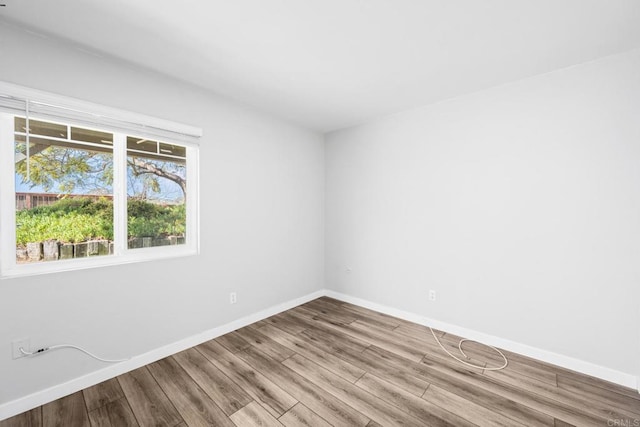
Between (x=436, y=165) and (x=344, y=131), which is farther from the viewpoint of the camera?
(x=344, y=131)

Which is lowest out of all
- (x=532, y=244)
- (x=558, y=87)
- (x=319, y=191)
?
(x=532, y=244)

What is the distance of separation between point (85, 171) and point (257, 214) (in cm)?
156

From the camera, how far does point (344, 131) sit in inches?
147

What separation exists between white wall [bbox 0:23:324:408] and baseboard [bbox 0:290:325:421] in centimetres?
4

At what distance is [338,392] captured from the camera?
1.89 meters

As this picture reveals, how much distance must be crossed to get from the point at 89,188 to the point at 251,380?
197 cm

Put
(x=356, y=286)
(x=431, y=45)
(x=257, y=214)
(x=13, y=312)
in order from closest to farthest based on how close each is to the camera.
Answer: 1. (x=13, y=312)
2. (x=431, y=45)
3. (x=257, y=214)
4. (x=356, y=286)

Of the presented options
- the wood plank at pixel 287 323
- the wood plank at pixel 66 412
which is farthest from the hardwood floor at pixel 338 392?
the wood plank at pixel 287 323

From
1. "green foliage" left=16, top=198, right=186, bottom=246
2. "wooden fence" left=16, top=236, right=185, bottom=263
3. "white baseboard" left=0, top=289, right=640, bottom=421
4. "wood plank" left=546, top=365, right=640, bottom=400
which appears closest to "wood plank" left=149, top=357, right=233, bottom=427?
"white baseboard" left=0, top=289, right=640, bottom=421

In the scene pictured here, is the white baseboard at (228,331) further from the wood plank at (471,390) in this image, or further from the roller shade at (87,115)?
the roller shade at (87,115)

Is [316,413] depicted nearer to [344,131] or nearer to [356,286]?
[356,286]

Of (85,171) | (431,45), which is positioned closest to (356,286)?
(431,45)

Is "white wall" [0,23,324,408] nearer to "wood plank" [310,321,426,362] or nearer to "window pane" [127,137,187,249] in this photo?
"window pane" [127,137,187,249]

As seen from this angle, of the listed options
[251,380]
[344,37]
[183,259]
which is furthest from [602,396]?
[183,259]
